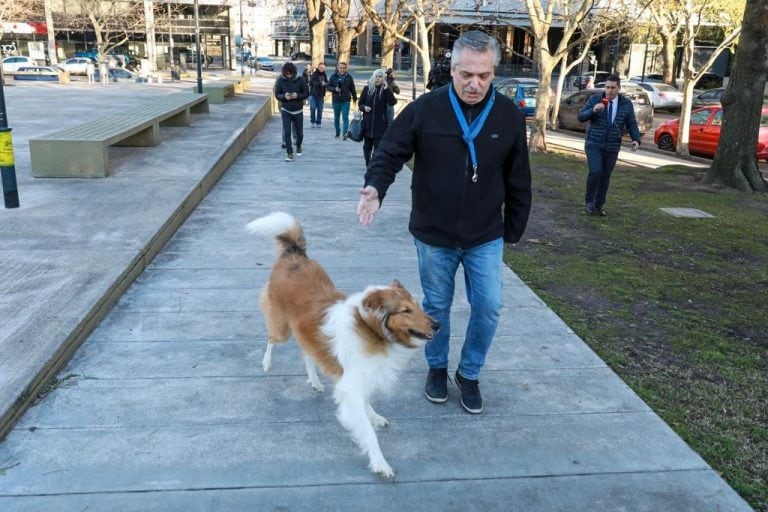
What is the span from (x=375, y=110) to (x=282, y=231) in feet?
26.3

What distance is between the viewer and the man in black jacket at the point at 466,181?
3.49m

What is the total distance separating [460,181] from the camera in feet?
11.7

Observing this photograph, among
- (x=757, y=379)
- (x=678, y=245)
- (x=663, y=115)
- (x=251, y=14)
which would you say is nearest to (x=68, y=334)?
(x=757, y=379)

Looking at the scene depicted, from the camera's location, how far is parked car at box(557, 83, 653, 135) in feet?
74.9

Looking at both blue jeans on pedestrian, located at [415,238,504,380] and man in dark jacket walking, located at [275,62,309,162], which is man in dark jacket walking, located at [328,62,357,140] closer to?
man in dark jacket walking, located at [275,62,309,162]

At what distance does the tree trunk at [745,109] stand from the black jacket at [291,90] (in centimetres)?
855

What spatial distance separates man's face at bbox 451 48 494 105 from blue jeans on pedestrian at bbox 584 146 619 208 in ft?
21.1

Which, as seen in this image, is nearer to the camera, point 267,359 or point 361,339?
point 361,339

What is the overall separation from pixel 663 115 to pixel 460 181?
107 ft

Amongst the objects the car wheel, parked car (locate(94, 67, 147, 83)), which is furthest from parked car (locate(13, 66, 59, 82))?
the car wheel

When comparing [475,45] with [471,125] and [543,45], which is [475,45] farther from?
[543,45]

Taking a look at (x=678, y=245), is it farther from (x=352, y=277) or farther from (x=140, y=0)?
(x=140, y=0)

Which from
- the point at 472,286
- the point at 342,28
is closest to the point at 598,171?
the point at 472,286

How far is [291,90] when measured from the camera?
13.1m
